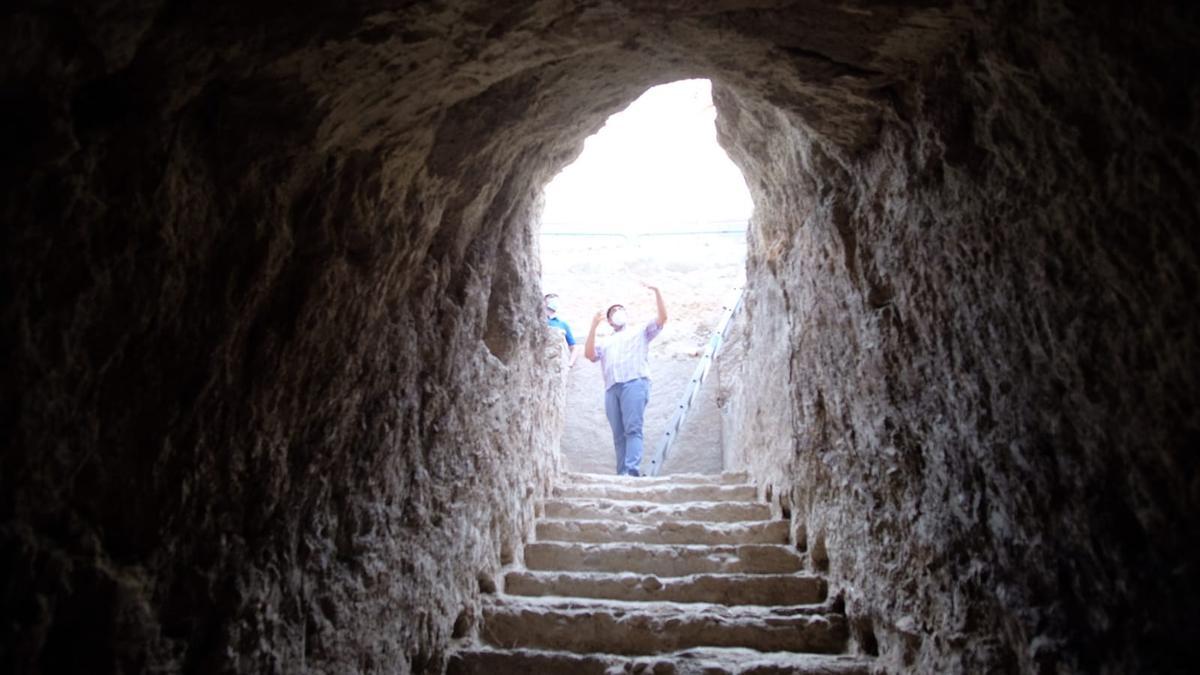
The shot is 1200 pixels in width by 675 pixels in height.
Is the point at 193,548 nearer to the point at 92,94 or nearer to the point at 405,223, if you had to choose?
the point at 92,94

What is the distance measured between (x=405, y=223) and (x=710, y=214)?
9851 millimetres

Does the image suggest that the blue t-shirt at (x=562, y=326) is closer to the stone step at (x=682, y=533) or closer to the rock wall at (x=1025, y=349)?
the stone step at (x=682, y=533)

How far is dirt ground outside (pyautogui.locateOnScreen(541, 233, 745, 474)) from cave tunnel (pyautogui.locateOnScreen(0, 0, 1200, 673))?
5.22m

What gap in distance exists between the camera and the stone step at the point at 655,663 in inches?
102

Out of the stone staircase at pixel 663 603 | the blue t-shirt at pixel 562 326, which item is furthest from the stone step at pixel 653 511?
the blue t-shirt at pixel 562 326

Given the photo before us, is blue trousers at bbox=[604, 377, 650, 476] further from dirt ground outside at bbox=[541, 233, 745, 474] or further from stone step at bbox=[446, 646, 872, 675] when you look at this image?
stone step at bbox=[446, 646, 872, 675]

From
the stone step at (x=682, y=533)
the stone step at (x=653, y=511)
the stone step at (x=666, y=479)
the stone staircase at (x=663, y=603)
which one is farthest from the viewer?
the stone step at (x=666, y=479)

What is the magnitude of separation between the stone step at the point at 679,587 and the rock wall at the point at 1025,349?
1.24 feet

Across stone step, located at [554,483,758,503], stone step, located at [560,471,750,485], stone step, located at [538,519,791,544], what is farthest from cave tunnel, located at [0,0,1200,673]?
stone step, located at [560,471,750,485]

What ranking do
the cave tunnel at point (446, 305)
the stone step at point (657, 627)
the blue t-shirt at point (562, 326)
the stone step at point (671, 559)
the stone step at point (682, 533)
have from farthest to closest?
A: the blue t-shirt at point (562, 326)
the stone step at point (682, 533)
the stone step at point (671, 559)
the stone step at point (657, 627)
the cave tunnel at point (446, 305)

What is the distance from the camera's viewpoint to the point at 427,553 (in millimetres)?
2529

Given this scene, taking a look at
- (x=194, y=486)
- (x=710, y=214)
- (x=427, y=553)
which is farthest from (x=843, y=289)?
(x=710, y=214)

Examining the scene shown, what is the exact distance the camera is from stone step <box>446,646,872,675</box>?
2.59 metres

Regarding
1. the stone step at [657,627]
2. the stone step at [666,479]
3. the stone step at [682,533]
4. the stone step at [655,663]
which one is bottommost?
the stone step at [655,663]
